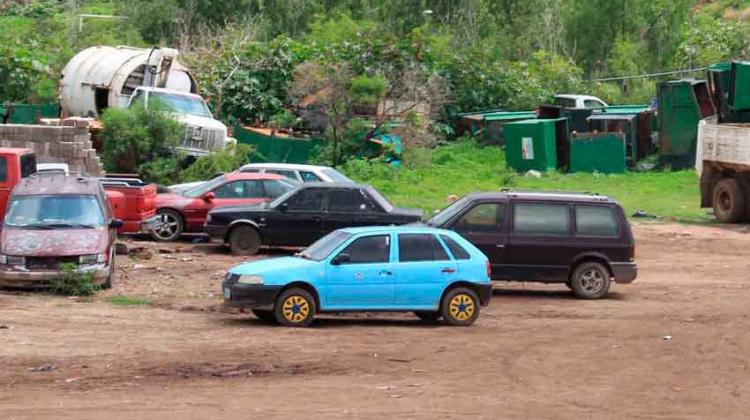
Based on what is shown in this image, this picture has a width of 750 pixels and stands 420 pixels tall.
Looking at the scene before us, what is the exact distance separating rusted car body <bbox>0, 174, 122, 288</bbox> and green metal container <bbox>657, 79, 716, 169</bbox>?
20968mm

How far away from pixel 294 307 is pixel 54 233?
4.42 m

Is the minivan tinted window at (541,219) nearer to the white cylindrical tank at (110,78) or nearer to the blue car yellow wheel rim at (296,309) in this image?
the blue car yellow wheel rim at (296,309)

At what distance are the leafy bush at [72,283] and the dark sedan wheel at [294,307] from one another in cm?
357

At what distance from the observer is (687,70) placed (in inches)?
1998

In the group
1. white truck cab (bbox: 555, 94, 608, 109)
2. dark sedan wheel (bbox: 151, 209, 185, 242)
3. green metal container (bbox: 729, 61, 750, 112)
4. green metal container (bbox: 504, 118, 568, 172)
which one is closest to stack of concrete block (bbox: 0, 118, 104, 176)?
dark sedan wheel (bbox: 151, 209, 185, 242)

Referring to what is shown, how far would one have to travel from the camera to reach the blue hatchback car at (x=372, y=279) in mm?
16797

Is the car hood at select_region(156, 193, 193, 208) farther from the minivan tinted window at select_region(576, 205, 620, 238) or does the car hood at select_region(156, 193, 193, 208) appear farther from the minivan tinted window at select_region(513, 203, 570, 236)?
the minivan tinted window at select_region(576, 205, 620, 238)

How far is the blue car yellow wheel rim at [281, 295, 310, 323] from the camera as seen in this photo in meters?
16.8

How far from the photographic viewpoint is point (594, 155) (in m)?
38.1

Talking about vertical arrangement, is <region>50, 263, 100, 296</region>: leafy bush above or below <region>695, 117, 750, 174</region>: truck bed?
below

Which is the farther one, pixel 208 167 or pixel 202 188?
pixel 208 167

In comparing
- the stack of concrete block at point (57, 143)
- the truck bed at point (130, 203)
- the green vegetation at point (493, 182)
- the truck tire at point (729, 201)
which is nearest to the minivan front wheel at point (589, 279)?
the truck bed at point (130, 203)

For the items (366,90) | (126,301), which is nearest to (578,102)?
(366,90)

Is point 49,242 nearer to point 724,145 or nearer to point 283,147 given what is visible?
point 724,145
